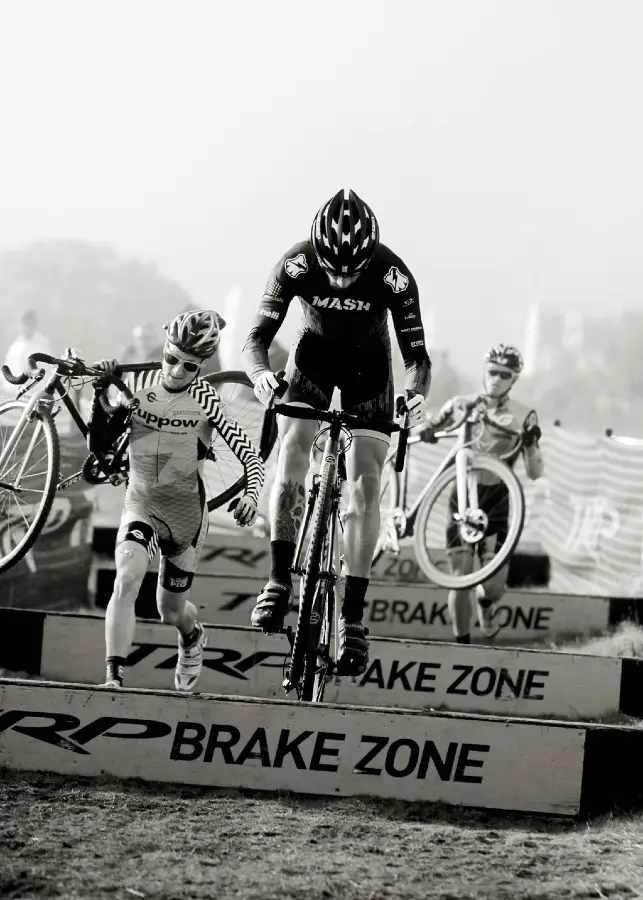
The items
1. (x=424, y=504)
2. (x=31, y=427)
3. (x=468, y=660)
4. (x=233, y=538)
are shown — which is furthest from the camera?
(x=233, y=538)

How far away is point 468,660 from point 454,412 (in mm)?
2636

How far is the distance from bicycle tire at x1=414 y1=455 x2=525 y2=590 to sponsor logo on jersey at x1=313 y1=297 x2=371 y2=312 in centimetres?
254

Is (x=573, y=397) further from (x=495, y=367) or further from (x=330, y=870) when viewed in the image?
(x=330, y=870)

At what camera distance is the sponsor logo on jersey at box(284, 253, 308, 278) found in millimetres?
5551

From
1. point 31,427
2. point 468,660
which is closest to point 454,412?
point 468,660

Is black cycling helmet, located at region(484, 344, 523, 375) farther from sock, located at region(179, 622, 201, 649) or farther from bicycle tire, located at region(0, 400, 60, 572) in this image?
bicycle tire, located at region(0, 400, 60, 572)

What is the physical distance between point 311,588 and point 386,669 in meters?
1.69

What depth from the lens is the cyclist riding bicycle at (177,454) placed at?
19.1 ft

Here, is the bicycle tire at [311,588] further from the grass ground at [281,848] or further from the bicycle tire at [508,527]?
the bicycle tire at [508,527]

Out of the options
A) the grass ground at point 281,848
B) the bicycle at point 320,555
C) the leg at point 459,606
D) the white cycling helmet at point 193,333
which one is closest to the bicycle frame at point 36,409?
the white cycling helmet at point 193,333

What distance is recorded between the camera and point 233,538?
1050 centimetres

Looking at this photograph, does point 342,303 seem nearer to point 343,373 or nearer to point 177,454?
point 343,373

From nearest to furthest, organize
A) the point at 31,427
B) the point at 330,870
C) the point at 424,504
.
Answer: the point at 330,870 < the point at 31,427 < the point at 424,504

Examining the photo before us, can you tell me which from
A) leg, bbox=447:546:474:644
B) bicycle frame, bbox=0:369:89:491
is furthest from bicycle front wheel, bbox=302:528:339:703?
leg, bbox=447:546:474:644
